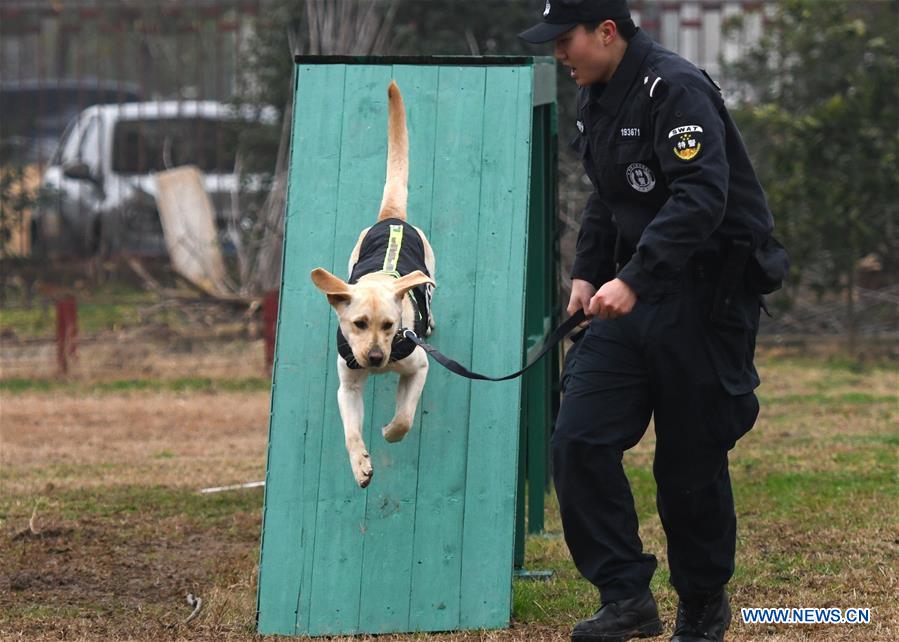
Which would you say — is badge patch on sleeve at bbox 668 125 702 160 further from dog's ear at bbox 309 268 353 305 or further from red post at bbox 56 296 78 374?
red post at bbox 56 296 78 374

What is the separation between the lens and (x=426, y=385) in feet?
16.4

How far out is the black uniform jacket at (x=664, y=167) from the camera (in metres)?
3.51

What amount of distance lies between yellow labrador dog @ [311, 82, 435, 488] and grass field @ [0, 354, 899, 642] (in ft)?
2.55

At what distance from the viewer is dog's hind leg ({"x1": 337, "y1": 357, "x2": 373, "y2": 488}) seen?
4594 millimetres

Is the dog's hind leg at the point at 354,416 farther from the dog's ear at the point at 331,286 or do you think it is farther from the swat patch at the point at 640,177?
the swat patch at the point at 640,177

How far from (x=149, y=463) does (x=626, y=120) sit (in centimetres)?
527

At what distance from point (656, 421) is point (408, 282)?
1.08 metres

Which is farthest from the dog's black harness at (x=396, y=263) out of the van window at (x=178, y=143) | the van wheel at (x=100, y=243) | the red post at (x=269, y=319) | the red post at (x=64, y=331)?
the van wheel at (x=100, y=243)

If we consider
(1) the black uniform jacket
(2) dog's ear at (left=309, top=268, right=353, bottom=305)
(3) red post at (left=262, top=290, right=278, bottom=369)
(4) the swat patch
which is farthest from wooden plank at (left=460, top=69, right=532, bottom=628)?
(3) red post at (left=262, top=290, right=278, bottom=369)

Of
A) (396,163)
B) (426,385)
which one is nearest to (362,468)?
(426,385)

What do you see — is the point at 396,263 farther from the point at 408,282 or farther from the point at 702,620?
the point at 702,620

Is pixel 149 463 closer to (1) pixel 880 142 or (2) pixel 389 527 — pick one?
(2) pixel 389 527

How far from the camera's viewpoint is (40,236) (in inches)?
539

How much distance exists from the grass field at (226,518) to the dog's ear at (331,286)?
116cm
